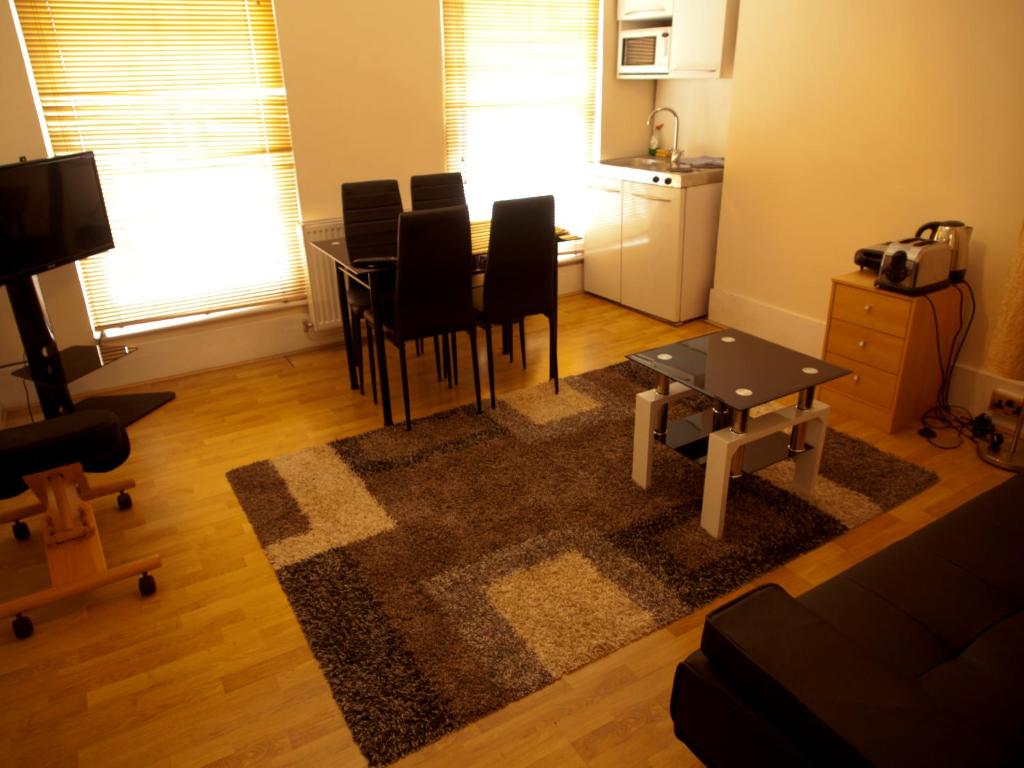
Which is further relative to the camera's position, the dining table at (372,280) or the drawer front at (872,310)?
the dining table at (372,280)

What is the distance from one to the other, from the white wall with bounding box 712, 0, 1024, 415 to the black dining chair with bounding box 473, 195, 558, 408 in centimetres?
141

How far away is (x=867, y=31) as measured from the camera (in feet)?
11.1

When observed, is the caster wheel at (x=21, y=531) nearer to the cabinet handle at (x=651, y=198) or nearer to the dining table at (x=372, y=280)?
the dining table at (x=372, y=280)

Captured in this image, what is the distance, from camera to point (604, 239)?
5.00 meters

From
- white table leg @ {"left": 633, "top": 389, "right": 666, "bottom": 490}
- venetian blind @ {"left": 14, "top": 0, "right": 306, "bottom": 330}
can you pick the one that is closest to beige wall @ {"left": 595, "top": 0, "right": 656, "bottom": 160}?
venetian blind @ {"left": 14, "top": 0, "right": 306, "bottom": 330}

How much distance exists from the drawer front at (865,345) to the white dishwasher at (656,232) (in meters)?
1.25

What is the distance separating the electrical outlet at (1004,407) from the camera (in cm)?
314

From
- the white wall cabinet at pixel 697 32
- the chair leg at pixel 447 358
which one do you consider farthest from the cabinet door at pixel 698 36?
the chair leg at pixel 447 358

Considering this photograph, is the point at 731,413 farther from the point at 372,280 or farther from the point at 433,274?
the point at 372,280

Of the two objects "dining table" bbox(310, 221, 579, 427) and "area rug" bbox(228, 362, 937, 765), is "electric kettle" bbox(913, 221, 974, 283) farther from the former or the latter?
"dining table" bbox(310, 221, 579, 427)

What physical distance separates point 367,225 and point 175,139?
106cm

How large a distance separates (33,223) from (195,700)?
2.06m

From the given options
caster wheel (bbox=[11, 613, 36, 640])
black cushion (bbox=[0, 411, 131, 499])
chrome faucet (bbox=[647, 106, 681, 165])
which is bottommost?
caster wheel (bbox=[11, 613, 36, 640])

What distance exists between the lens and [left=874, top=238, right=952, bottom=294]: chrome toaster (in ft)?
9.83
